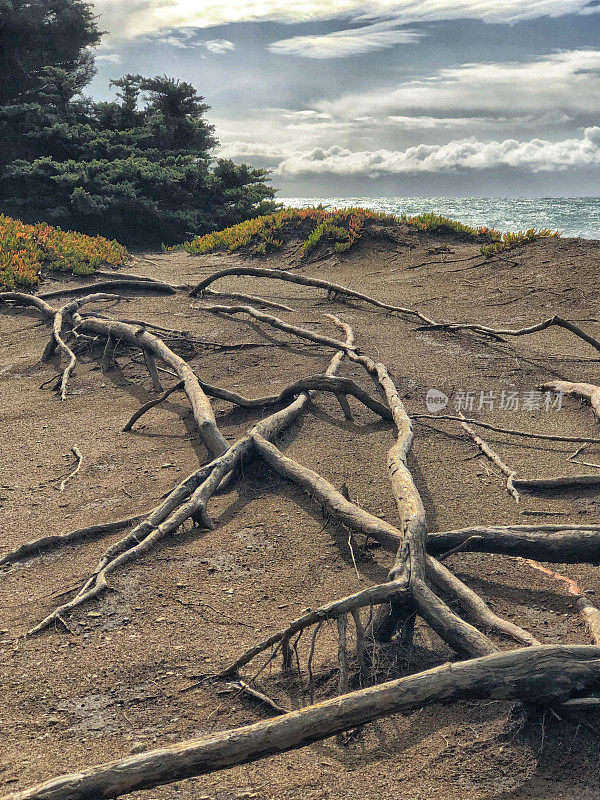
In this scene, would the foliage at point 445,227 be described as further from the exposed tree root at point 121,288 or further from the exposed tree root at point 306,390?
the exposed tree root at point 306,390

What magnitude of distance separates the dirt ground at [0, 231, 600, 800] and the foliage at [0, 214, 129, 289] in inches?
127

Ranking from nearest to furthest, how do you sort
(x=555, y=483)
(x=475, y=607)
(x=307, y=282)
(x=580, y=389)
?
(x=475, y=607)
(x=555, y=483)
(x=580, y=389)
(x=307, y=282)

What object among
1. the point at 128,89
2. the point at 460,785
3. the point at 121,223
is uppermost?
the point at 128,89

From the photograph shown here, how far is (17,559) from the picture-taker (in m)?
4.03

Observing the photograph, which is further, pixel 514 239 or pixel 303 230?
pixel 303 230

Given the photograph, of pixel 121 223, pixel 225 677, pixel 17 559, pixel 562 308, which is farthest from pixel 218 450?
pixel 121 223

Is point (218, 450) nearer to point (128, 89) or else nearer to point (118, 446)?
point (118, 446)

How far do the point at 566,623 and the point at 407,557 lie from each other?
98 centimetres

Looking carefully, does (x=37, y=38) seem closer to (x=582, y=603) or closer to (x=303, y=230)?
(x=303, y=230)

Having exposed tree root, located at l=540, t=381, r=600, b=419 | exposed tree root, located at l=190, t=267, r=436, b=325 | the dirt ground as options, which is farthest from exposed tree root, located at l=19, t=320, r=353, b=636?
exposed tree root, located at l=190, t=267, r=436, b=325

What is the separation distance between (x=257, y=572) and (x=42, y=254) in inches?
445

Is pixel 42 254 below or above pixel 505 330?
above

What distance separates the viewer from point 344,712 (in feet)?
7.29

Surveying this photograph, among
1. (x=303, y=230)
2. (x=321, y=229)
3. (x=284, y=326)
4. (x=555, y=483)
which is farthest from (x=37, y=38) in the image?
(x=555, y=483)
